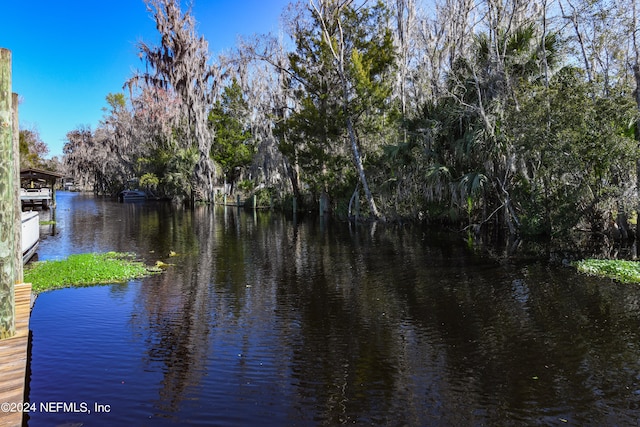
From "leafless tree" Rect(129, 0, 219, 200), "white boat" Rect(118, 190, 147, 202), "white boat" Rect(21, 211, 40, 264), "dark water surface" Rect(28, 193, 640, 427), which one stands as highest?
"leafless tree" Rect(129, 0, 219, 200)

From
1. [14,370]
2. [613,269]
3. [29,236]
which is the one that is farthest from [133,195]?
[14,370]

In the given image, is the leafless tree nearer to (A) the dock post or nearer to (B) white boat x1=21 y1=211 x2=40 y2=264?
(B) white boat x1=21 y1=211 x2=40 y2=264

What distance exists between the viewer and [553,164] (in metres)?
15.4

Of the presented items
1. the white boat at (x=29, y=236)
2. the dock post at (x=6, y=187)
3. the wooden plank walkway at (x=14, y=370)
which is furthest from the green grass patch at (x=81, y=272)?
the dock post at (x=6, y=187)

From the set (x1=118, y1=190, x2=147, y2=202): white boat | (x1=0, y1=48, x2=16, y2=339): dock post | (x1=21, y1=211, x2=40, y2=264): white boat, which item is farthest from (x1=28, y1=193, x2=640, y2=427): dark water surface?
(x1=118, y1=190, x2=147, y2=202): white boat

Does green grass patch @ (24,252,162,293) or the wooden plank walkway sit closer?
the wooden plank walkway

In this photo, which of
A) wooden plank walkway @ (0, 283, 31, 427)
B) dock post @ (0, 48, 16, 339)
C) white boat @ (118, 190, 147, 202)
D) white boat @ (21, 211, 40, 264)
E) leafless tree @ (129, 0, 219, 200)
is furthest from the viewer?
white boat @ (118, 190, 147, 202)

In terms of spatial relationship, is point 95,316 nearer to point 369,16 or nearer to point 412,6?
point 369,16

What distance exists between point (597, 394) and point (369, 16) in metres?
26.7

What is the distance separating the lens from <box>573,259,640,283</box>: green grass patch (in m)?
11.9

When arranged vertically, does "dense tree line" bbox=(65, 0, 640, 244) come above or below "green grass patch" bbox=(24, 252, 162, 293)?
above

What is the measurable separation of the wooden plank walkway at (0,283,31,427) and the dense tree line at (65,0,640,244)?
1543 centimetres

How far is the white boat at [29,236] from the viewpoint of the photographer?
15.0 metres

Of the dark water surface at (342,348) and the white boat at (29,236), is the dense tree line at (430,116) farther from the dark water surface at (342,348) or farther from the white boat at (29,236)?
the white boat at (29,236)
